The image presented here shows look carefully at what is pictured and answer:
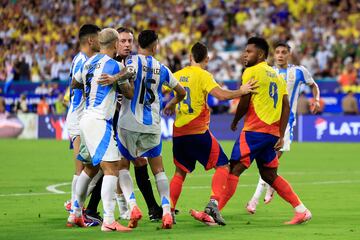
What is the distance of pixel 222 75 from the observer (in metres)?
36.3

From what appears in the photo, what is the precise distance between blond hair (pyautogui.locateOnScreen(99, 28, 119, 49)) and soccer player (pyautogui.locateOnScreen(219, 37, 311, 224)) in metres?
1.72

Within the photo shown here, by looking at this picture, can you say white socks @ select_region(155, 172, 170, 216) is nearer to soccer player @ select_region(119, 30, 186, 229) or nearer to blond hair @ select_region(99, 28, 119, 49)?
soccer player @ select_region(119, 30, 186, 229)

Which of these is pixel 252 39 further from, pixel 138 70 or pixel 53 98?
pixel 53 98

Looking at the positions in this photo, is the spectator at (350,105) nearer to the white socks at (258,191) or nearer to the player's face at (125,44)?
the white socks at (258,191)

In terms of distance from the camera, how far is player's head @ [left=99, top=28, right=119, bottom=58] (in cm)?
1125

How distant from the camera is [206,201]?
15.2m

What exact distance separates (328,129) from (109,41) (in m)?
22.5

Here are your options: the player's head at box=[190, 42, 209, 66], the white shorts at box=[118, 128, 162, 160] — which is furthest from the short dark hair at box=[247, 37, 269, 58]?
the white shorts at box=[118, 128, 162, 160]

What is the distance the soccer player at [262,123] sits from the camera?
12070 millimetres

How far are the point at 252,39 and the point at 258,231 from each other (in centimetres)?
231

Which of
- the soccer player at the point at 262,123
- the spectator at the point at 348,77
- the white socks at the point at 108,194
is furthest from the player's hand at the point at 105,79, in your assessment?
the spectator at the point at 348,77

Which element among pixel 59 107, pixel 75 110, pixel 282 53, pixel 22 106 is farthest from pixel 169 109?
pixel 22 106

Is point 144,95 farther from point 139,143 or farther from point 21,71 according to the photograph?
point 21,71

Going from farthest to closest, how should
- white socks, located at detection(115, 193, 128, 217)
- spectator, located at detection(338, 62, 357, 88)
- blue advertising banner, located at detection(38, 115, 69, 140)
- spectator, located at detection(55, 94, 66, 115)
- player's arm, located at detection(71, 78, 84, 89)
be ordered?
spectator, located at detection(55, 94, 66, 115)
blue advertising banner, located at detection(38, 115, 69, 140)
spectator, located at detection(338, 62, 357, 88)
white socks, located at detection(115, 193, 128, 217)
player's arm, located at detection(71, 78, 84, 89)
